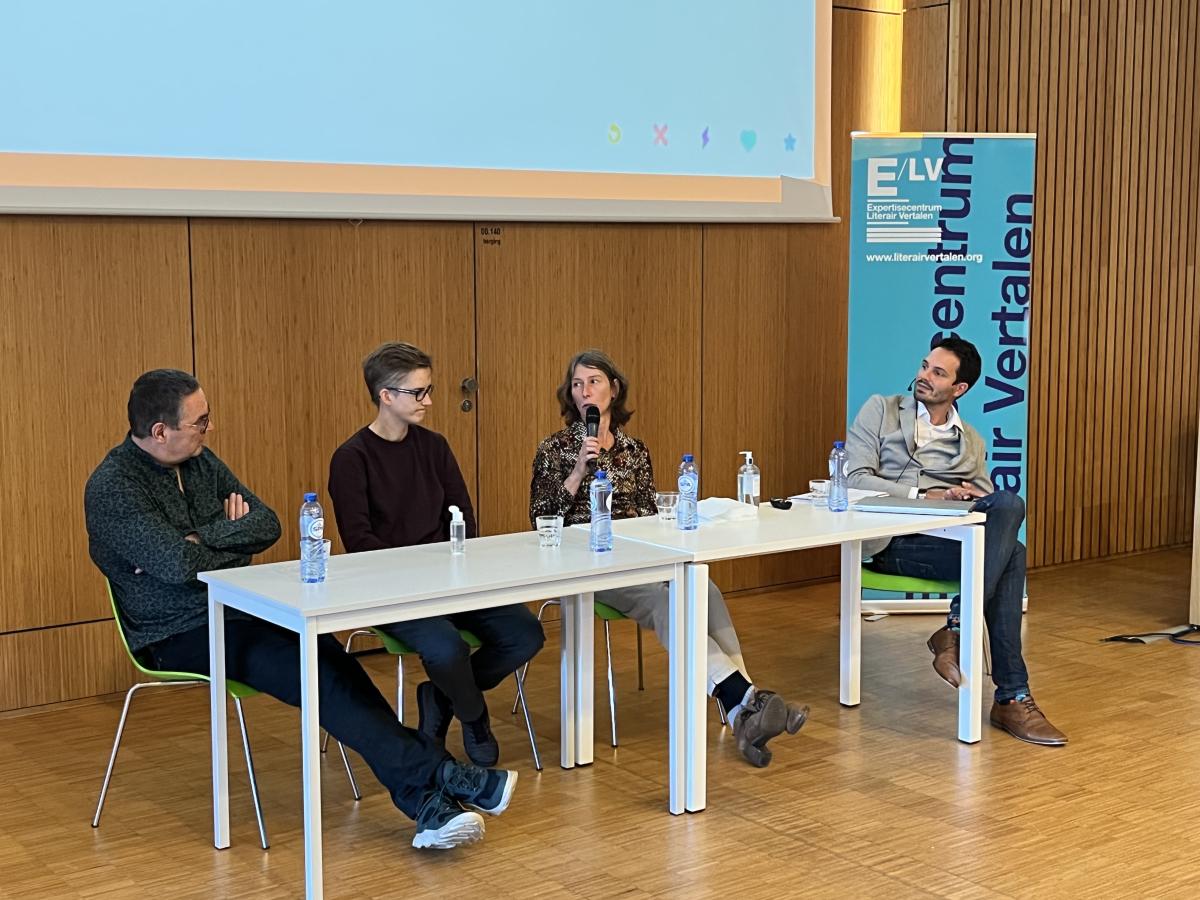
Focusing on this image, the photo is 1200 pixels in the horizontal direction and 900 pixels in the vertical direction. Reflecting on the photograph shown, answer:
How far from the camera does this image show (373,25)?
5.37 m

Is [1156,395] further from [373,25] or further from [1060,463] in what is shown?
[373,25]

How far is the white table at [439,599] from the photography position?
3387mm

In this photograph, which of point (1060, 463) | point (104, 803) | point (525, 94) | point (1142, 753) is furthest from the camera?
point (1060, 463)

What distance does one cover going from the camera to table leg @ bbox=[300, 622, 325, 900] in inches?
131

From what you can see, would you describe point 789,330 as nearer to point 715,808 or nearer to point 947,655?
point 947,655

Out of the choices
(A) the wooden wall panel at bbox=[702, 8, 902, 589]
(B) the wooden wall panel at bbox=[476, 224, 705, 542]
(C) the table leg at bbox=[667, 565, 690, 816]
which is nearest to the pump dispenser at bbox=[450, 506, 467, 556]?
(C) the table leg at bbox=[667, 565, 690, 816]

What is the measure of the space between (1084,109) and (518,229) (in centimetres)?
303

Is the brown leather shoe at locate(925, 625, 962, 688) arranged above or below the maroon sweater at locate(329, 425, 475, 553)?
below

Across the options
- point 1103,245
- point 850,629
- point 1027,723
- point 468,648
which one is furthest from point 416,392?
point 1103,245

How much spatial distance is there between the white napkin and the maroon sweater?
0.72m

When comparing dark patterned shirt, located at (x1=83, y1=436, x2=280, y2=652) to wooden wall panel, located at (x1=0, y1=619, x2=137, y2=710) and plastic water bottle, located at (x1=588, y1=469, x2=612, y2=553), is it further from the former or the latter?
wooden wall panel, located at (x1=0, y1=619, x2=137, y2=710)

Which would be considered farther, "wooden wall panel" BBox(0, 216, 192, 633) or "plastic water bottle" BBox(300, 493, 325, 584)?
"wooden wall panel" BBox(0, 216, 192, 633)

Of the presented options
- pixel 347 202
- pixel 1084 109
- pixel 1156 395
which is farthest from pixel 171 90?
pixel 1156 395

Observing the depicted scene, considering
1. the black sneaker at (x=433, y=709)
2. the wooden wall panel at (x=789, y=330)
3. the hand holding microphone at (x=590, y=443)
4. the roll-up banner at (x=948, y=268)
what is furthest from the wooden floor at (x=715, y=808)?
the wooden wall panel at (x=789, y=330)
